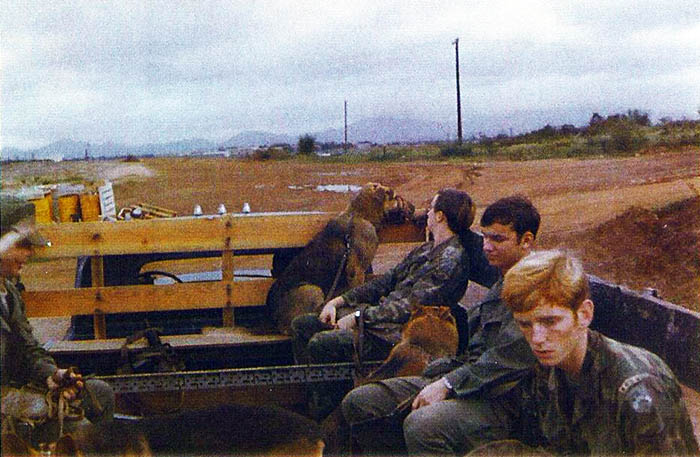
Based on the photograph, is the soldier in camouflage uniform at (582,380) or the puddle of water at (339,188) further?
the puddle of water at (339,188)

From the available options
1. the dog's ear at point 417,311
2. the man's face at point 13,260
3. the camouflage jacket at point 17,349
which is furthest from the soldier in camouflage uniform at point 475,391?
the man's face at point 13,260

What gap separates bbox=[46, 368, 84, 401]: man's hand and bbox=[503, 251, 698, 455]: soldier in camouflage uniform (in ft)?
4.47

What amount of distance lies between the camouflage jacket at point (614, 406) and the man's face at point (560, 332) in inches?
1.2

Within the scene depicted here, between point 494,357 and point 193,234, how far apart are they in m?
1.25

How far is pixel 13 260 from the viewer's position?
243 cm

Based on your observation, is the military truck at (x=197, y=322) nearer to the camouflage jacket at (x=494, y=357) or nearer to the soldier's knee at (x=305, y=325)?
the soldier's knee at (x=305, y=325)

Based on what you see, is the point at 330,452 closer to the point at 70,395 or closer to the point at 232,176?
the point at 70,395

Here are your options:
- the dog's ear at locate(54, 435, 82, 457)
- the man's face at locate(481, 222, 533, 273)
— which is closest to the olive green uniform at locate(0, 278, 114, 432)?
the dog's ear at locate(54, 435, 82, 457)

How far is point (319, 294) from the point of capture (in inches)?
131

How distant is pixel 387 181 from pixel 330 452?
1071 millimetres

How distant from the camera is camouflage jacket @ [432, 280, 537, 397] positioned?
2.32 meters

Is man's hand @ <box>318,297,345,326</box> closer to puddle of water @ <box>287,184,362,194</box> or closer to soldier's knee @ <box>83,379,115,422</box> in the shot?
puddle of water @ <box>287,184,362,194</box>

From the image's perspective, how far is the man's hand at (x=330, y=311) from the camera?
3.05 metres

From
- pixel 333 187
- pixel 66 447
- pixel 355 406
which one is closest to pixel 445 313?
pixel 355 406
